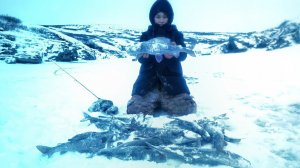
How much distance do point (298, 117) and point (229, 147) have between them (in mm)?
1320

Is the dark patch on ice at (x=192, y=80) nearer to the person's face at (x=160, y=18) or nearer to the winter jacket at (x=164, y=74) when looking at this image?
the winter jacket at (x=164, y=74)

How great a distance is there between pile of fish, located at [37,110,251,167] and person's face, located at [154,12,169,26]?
1563mm

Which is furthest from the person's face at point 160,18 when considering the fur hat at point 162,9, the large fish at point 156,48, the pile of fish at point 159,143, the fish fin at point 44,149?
the fish fin at point 44,149

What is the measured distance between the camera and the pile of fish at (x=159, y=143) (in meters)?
2.44

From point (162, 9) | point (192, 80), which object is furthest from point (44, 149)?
point (192, 80)

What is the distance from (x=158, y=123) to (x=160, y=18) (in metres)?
1.63

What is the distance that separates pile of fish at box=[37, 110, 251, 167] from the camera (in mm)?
2438

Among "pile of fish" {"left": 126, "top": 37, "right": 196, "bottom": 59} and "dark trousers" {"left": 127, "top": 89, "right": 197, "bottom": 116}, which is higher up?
"pile of fish" {"left": 126, "top": 37, "right": 196, "bottom": 59}

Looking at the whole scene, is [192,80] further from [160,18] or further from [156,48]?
Result: [156,48]

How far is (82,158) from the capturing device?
2533 mm

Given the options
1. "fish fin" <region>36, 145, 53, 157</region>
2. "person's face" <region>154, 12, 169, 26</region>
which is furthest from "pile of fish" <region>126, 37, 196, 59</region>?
"fish fin" <region>36, 145, 53, 157</region>

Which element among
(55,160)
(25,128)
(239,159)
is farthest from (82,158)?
(239,159)

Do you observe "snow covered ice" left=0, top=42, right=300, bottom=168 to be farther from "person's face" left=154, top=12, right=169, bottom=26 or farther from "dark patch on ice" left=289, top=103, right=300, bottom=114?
"person's face" left=154, top=12, right=169, bottom=26

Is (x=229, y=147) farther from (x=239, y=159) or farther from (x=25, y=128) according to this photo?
(x=25, y=128)
